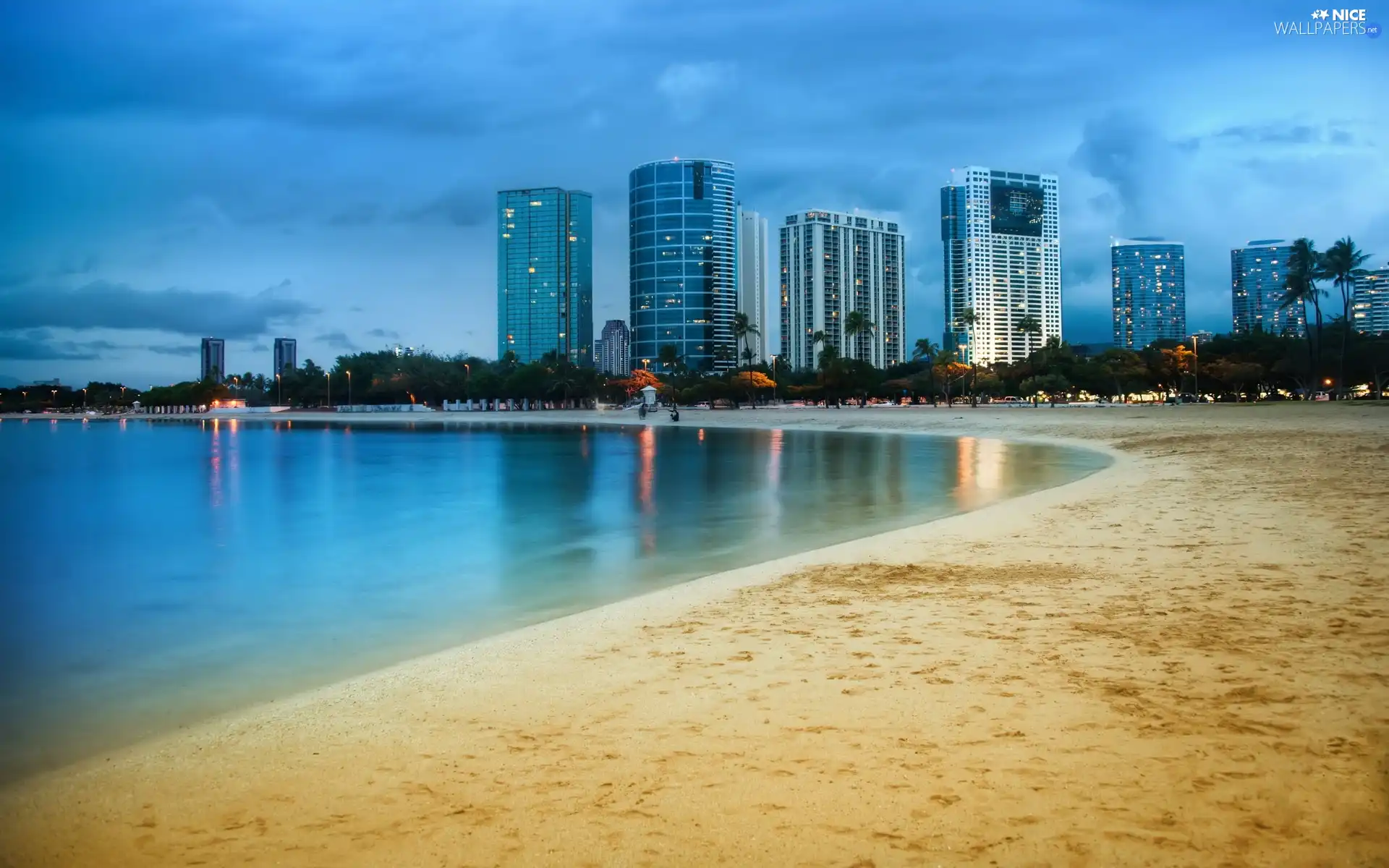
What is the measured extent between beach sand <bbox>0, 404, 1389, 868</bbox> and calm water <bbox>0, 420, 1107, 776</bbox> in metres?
2.06

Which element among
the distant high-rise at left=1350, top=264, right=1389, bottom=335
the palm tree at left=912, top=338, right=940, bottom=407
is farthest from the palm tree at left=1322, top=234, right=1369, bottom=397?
the distant high-rise at left=1350, top=264, right=1389, bottom=335

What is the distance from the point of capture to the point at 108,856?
4270mm

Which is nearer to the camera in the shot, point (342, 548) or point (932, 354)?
point (342, 548)

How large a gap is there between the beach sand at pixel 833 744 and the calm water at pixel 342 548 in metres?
2.06

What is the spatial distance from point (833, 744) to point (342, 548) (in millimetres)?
14080

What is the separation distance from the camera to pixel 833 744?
4895mm

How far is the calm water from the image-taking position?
342 inches

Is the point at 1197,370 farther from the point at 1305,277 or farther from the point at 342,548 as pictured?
the point at 342,548

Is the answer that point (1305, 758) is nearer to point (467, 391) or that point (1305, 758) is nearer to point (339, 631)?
point (339, 631)

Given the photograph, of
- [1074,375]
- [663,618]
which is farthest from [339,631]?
[1074,375]

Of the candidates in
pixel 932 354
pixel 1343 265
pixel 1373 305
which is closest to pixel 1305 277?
pixel 1343 265

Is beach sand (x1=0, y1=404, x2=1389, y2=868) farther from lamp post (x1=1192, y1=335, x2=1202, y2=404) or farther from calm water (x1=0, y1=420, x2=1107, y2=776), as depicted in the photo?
lamp post (x1=1192, y1=335, x2=1202, y2=404)

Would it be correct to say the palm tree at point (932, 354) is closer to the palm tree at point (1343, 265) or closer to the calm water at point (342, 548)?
the palm tree at point (1343, 265)

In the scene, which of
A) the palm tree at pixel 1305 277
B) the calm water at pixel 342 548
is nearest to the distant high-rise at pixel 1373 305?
the palm tree at pixel 1305 277
